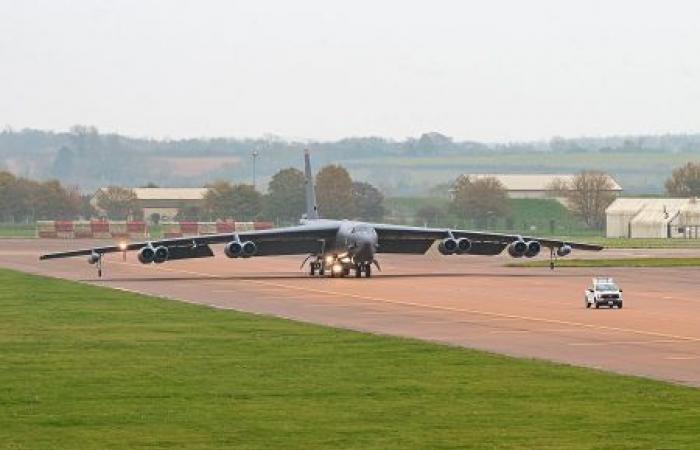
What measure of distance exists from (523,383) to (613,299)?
87.8 ft

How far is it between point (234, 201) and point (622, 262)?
9554 centimetres

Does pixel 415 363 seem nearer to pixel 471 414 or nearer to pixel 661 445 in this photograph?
pixel 471 414

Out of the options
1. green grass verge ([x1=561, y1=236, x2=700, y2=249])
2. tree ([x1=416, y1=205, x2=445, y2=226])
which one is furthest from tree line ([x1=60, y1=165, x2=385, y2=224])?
green grass verge ([x1=561, y1=236, x2=700, y2=249])

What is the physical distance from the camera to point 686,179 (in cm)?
19850

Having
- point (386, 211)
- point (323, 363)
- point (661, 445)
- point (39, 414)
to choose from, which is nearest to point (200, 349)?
point (323, 363)

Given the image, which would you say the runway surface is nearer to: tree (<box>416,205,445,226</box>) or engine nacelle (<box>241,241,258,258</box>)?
engine nacelle (<box>241,241,258,258</box>)

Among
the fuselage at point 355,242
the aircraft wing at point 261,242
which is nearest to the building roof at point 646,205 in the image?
the aircraft wing at point 261,242

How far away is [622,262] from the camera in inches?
3900

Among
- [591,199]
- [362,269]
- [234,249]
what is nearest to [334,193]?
[591,199]

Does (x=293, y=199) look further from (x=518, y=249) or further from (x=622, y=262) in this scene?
(x=518, y=249)

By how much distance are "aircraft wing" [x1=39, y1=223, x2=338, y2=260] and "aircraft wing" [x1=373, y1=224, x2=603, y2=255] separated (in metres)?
2.72

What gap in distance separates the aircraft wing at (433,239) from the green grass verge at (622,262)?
1240cm

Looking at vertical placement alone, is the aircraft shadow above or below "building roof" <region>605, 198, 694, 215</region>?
below

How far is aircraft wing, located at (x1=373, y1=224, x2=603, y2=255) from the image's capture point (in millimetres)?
82250
